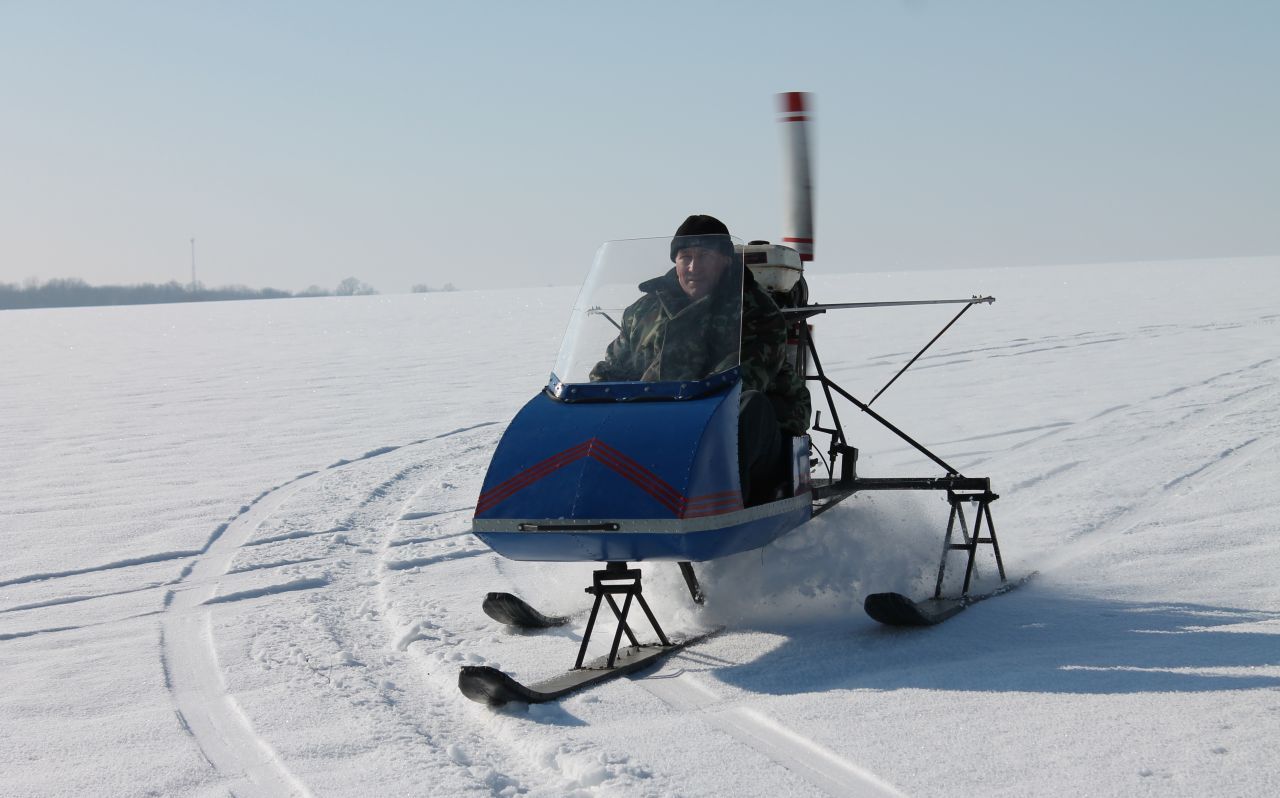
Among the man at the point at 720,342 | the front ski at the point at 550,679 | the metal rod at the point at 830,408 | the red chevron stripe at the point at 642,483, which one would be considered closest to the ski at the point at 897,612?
the man at the point at 720,342

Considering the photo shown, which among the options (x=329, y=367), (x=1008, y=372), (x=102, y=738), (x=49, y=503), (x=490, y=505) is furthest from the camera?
(x=329, y=367)

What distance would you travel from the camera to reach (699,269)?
21.4ft

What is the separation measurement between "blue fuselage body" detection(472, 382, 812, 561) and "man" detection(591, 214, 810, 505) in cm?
23

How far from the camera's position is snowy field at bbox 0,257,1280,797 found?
4340mm

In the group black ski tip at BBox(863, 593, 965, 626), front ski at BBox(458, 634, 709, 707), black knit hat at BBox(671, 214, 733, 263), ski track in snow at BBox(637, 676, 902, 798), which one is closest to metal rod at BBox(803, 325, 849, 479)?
black knit hat at BBox(671, 214, 733, 263)

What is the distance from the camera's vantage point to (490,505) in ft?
18.5

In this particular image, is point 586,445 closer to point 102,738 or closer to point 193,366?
point 102,738

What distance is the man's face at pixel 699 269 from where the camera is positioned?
254 inches

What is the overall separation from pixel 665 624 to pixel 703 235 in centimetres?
211

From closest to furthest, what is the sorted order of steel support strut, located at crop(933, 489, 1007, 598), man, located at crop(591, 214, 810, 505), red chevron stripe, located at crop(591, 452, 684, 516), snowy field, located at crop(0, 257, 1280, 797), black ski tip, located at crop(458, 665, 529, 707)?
1. snowy field, located at crop(0, 257, 1280, 797)
2. black ski tip, located at crop(458, 665, 529, 707)
3. red chevron stripe, located at crop(591, 452, 684, 516)
4. man, located at crop(591, 214, 810, 505)
5. steel support strut, located at crop(933, 489, 1007, 598)

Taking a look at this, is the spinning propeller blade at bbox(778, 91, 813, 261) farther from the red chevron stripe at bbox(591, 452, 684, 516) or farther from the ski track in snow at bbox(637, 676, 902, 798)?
the ski track in snow at bbox(637, 676, 902, 798)

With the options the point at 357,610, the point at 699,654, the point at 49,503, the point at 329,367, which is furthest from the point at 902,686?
the point at 329,367

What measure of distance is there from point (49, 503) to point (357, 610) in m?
5.53

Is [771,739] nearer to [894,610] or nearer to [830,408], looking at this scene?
[894,610]
